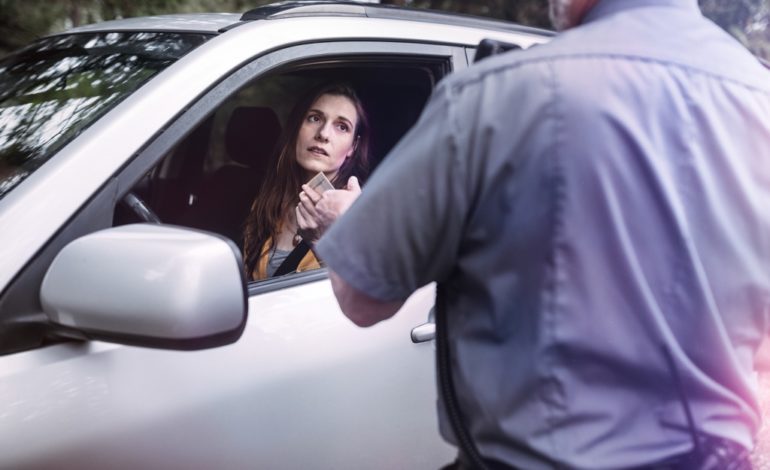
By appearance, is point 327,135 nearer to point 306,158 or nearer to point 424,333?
point 306,158

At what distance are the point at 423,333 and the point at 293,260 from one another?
501mm

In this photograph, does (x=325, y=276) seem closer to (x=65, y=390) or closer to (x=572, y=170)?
(x=65, y=390)

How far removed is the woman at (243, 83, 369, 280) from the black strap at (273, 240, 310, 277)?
0.17 metres

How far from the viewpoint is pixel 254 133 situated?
→ 11.6ft

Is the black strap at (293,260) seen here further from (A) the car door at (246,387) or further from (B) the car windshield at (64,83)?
(B) the car windshield at (64,83)

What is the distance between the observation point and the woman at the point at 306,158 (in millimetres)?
2814

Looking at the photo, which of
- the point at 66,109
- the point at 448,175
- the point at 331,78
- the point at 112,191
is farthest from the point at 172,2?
the point at 448,175

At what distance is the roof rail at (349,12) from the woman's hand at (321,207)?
1.52 feet

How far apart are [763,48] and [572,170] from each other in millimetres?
9686

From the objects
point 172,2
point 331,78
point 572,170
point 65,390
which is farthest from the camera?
point 172,2

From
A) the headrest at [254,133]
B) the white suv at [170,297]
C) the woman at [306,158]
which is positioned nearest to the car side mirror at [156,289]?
the white suv at [170,297]

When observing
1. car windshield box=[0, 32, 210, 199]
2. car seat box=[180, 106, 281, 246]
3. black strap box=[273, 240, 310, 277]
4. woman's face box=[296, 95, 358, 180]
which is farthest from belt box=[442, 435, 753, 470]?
car seat box=[180, 106, 281, 246]

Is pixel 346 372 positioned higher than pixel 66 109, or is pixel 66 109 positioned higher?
pixel 66 109

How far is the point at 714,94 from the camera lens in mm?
1234
